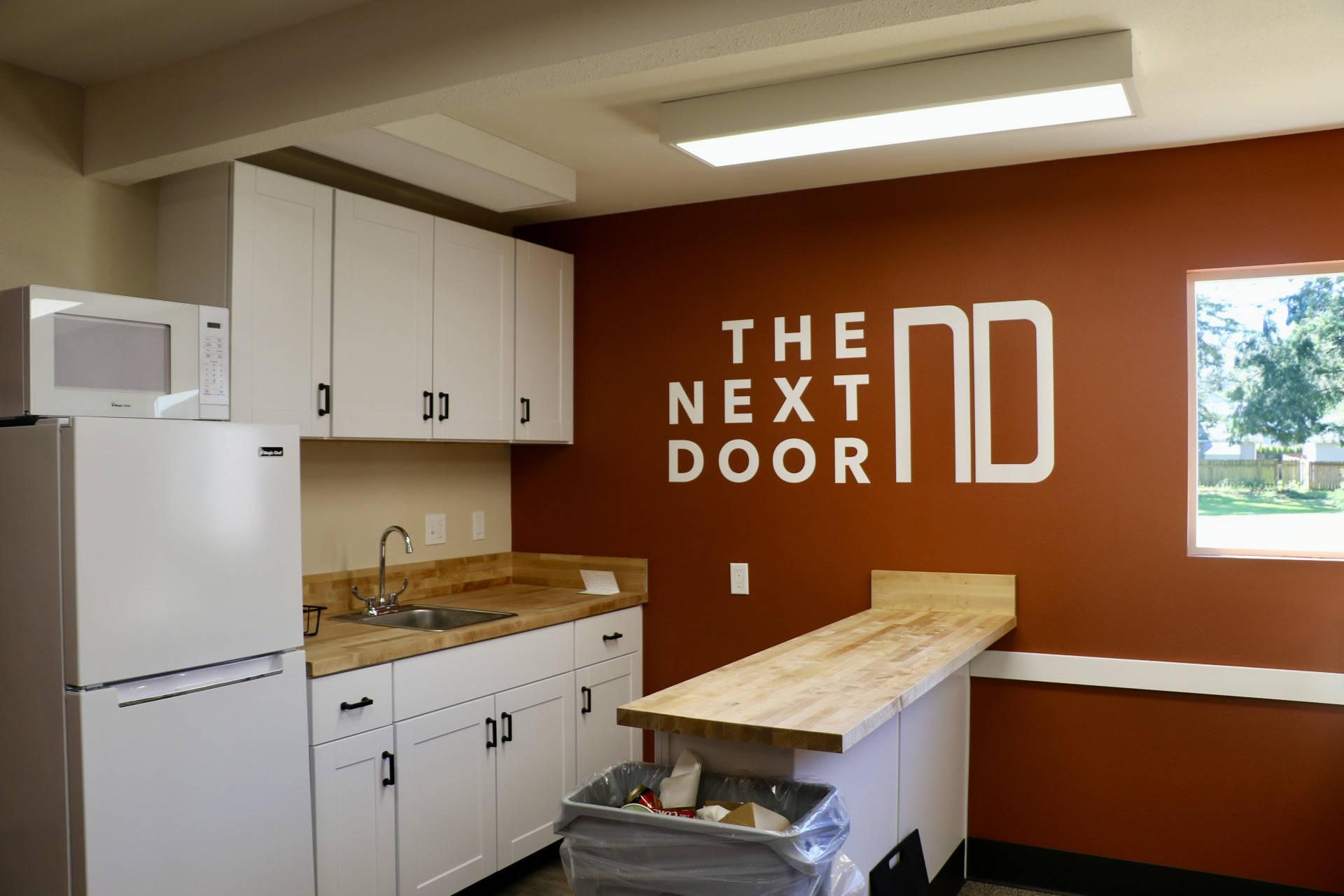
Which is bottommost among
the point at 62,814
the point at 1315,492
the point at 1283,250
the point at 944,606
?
the point at 62,814

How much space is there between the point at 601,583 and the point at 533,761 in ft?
2.84

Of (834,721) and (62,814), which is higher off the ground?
(834,721)

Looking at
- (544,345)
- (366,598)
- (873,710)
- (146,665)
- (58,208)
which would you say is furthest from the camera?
(544,345)

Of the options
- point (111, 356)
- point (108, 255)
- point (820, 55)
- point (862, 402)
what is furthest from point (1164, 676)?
point (108, 255)

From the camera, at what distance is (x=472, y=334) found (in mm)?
3666

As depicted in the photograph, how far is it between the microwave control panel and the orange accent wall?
5.89 ft

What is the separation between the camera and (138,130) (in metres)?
2.73

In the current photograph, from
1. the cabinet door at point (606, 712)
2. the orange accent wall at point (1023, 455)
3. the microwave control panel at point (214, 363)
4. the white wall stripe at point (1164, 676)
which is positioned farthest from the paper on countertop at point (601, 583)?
the microwave control panel at point (214, 363)

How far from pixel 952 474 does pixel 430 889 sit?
2222 mm

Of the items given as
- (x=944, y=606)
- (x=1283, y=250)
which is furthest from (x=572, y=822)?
(x=1283, y=250)

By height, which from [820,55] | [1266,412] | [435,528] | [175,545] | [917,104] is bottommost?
[435,528]

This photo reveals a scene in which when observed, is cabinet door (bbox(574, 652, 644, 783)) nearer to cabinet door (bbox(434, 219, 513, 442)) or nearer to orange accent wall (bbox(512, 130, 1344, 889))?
orange accent wall (bbox(512, 130, 1344, 889))

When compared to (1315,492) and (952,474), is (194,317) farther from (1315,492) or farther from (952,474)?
(1315,492)

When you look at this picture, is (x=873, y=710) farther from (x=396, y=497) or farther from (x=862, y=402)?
(x=396, y=497)
